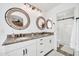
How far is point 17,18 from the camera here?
56.4 inches

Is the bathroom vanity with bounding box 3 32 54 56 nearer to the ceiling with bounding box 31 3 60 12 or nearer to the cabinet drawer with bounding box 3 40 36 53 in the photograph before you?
the cabinet drawer with bounding box 3 40 36 53

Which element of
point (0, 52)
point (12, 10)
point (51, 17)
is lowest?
point (0, 52)

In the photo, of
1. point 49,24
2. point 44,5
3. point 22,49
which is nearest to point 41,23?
point 49,24

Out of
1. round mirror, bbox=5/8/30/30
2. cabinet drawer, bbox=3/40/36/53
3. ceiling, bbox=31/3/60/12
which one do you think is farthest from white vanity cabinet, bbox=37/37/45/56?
ceiling, bbox=31/3/60/12

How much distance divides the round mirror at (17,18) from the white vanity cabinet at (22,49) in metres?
0.26

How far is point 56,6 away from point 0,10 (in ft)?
2.80

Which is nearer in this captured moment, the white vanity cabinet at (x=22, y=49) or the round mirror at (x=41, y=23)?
the white vanity cabinet at (x=22, y=49)

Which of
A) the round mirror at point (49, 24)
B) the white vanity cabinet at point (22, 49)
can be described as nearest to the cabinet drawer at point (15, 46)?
the white vanity cabinet at point (22, 49)

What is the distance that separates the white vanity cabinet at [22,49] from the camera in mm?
1354

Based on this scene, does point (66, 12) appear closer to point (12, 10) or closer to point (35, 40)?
point (35, 40)

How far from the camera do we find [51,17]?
150 cm

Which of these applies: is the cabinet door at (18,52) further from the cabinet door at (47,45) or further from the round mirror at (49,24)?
the round mirror at (49,24)

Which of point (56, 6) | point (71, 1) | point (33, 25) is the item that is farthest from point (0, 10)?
point (71, 1)

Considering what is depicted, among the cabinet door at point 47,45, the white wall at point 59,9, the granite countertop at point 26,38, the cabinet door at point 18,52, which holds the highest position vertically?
the white wall at point 59,9
